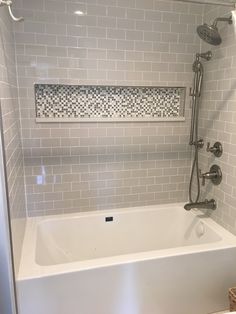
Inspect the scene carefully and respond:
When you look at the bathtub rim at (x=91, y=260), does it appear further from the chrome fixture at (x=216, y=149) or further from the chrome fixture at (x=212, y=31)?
the chrome fixture at (x=212, y=31)

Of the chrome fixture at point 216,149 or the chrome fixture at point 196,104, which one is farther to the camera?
the chrome fixture at point 196,104

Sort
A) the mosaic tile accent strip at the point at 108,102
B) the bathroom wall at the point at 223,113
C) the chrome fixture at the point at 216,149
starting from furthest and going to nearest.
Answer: the mosaic tile accent strip at the point at 108,102
the chrome fixture at the point at 216,149
the bathroom wall at the point at 223,113

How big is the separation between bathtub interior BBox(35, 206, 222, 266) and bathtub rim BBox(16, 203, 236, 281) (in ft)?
0.12

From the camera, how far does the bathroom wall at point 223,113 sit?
6.27ft

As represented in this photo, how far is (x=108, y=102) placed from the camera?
2.28 m

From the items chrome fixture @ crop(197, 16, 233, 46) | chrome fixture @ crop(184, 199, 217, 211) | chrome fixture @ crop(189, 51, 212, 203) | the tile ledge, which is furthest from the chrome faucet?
chrome fixture @ crop(197, 16, 233, 46)

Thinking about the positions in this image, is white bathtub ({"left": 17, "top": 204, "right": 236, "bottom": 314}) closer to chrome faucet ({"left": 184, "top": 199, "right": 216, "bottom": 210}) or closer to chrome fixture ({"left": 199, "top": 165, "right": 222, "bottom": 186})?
chrome faucet ({"left": 184, "top": 199, "right": 216, "bottom": 210})

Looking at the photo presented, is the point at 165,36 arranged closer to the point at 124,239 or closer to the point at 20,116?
the point at 20,116

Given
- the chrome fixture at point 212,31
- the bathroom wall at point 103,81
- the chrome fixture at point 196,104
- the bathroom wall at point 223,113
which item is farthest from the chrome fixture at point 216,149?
the chrome fixture at point 212,31

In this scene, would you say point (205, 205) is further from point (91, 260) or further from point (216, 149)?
point (91, 260)

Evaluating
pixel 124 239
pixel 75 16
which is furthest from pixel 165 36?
pixel 124 239

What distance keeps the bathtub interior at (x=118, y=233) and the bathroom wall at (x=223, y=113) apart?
242mm

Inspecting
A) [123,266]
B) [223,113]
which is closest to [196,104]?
[223,113]

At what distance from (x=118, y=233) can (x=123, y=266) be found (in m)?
0.77
